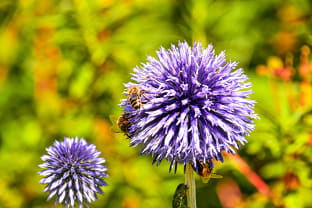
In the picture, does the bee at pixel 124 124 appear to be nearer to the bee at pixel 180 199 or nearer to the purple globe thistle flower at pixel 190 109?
the purple globe thistle flower at pixel 190 109

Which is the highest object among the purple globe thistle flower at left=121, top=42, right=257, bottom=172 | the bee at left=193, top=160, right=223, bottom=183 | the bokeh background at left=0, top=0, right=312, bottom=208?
the bokeh background at left=0, top=0, right=312, bottom=208

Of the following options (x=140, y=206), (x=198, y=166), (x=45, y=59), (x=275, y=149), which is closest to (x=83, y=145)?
(x=198, y=166)

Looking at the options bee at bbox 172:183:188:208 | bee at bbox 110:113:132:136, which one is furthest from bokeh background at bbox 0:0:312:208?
bee at bbox 172:183:188:208

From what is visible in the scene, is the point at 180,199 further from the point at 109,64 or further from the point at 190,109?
the point at 109,64

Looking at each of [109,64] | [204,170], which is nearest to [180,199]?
[204,170]

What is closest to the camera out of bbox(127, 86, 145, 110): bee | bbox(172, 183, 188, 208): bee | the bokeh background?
bbox(172, 183, 188, 208): bee

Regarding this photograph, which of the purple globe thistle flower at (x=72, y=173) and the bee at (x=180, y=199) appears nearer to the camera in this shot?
the bee at (x=180, y=199)

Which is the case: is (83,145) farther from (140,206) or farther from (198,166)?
(140,206)

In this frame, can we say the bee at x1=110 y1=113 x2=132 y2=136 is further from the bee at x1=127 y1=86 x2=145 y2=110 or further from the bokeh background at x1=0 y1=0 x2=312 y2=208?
the bokeh background at x1=0 y1=0 x2=312 y2=208

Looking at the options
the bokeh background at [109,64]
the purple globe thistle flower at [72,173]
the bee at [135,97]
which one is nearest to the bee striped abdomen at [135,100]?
the bee at [135,97]
